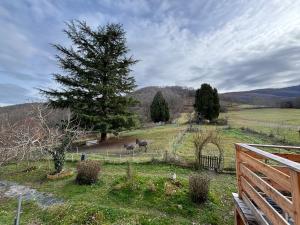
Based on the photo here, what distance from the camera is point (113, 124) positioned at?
26.5m

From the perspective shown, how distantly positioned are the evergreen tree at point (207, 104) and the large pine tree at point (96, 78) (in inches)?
790

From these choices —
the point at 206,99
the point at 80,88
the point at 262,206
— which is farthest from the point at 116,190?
the point at 206,99

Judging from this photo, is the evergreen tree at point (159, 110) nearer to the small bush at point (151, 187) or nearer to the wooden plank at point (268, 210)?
the small bush at point (151, 187)

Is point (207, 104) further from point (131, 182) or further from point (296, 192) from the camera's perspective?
point (296, 192)

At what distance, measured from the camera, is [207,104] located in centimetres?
4475

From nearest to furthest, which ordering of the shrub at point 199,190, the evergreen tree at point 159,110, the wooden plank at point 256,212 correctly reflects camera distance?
1. the wooden plank at point 256,212
2. the shrub at point 199,190
3. the evergreen tree at point 159,110

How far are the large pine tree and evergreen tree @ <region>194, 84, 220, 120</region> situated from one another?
65.9 feet

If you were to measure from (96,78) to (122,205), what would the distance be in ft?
61.7

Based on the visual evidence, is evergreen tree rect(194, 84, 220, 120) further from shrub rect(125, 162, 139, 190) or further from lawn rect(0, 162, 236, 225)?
shrub rect(125, 162, 139, 190)

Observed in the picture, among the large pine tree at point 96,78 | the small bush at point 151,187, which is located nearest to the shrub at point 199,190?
the small bush at point 151,187

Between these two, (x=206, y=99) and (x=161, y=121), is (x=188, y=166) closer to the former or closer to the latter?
(x=206, y=99)

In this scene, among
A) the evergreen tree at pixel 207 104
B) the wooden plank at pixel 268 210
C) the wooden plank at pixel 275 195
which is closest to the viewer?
the wooden plank at pixel 275 195

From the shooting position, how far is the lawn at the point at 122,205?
30.9 feet

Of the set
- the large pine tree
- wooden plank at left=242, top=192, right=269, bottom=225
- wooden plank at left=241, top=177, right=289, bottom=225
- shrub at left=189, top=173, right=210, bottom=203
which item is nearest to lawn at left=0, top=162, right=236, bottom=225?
shrub at left=189, top=173, right=210, bottom=203
